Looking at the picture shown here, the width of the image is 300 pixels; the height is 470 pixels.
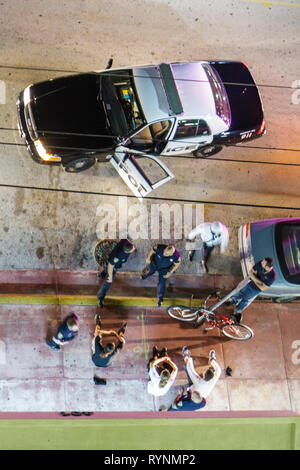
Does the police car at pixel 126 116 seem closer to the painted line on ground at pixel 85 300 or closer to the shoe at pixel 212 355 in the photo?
the painted line on ground at pixel 85 300

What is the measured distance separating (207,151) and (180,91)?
161cm

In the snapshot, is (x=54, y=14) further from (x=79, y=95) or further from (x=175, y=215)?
(x=175, y=215)

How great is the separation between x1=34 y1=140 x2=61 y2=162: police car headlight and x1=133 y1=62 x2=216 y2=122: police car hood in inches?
80.2

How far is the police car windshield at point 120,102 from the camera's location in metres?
8.34

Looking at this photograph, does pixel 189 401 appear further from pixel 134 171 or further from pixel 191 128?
pixel 191 128

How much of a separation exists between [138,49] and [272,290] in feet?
21.8

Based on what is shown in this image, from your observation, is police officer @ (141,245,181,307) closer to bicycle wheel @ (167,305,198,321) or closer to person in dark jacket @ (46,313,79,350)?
bicycle wheel @ (167,305,198,321)

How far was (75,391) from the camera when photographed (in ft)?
27.0

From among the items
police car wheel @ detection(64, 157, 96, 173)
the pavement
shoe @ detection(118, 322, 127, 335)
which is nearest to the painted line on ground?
the pavement

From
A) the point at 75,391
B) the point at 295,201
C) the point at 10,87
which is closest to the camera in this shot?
the point at 75,391

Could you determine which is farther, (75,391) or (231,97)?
(231,97)

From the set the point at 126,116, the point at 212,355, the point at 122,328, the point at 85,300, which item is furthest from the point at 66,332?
the point at 126,116

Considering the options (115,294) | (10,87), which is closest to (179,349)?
(115,294)
